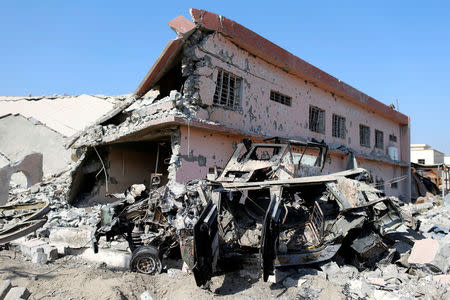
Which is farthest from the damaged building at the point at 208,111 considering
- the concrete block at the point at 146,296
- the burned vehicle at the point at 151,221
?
the concrete block at the point at 146,296

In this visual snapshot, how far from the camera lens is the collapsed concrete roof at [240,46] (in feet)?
27.1

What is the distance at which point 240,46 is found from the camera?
9680mm

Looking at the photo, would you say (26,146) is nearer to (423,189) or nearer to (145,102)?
(145,102)

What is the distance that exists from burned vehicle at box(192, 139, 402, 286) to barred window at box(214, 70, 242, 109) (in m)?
3.11

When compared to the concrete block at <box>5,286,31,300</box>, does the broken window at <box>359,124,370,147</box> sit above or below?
above

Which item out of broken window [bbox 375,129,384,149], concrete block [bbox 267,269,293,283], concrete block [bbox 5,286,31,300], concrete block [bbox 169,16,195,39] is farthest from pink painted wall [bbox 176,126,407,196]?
broken window [bbox 375,129,384,149]

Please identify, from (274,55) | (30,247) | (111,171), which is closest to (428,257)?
(30,247)

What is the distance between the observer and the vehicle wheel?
512 cm

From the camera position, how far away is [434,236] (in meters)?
7.58

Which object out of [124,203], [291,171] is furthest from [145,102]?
[291,171]

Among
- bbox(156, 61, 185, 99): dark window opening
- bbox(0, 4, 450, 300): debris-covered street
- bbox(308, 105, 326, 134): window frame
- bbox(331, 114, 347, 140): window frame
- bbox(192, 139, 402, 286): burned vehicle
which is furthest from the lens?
bbox(331, 114, 347, 140): window frame

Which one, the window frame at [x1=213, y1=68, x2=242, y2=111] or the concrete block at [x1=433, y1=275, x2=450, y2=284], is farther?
the window frame at [x1=213, y1=68, x2=242, y2=111]

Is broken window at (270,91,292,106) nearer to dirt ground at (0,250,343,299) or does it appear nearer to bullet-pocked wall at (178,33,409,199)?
bullet-pocked wall at (178,33,409,199)

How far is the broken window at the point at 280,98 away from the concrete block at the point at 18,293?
28.8 feet
